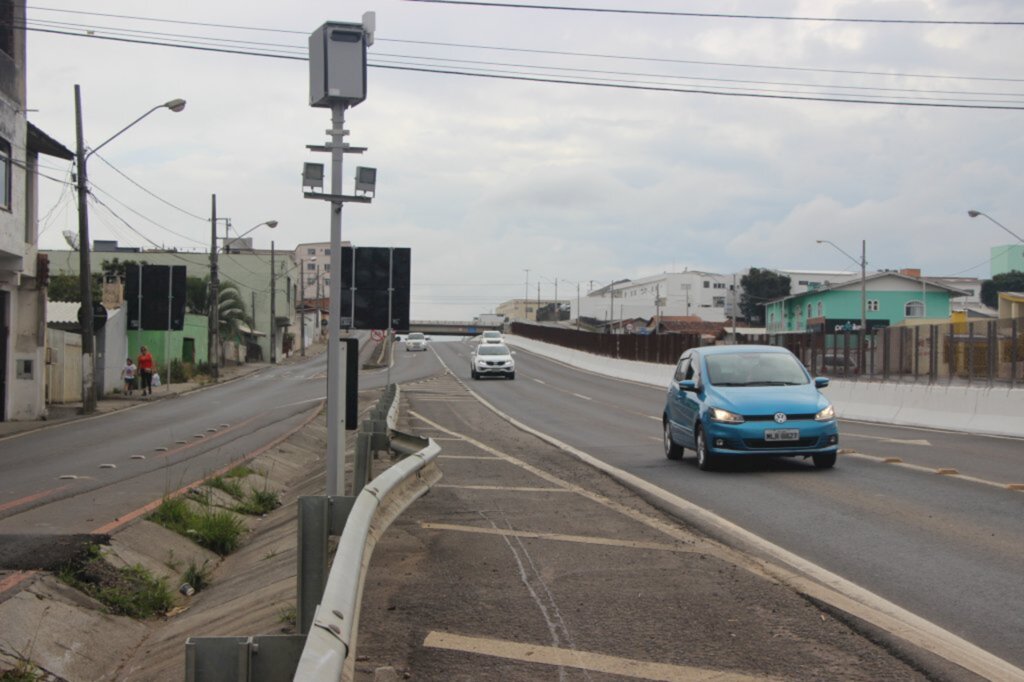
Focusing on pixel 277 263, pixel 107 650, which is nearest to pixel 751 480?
pixel 107 650

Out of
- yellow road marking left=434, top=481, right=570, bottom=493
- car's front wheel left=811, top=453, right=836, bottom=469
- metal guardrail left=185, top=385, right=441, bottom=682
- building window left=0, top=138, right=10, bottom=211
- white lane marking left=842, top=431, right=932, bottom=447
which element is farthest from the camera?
building window left=0, top=138, right=10, bottom=211

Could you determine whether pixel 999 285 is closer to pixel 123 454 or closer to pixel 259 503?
pixel 123 454

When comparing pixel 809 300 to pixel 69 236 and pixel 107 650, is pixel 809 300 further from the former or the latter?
pixel 107 650

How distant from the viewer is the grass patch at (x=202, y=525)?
9.75m

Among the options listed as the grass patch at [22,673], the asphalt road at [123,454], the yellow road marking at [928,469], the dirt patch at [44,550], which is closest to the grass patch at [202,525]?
the asphalt road at [123,454]

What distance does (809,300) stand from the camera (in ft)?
295

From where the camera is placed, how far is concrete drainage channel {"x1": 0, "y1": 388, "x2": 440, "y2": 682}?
3.36 m

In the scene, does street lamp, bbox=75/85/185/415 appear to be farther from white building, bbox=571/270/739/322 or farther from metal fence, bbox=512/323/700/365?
white building, bbox=571/270/739/322

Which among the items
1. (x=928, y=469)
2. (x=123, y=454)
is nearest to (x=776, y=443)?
(x=928, y=469)

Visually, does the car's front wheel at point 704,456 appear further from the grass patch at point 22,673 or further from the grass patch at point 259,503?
the grass patch at point 22,673

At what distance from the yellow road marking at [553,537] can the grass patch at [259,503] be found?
3.39 meters

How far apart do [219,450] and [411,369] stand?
44024mm

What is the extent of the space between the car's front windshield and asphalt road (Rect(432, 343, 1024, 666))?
1.15 meters

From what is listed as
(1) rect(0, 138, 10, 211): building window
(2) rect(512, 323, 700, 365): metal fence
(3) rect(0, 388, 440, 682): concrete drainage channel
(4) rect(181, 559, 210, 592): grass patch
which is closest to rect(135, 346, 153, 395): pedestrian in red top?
(1) rect(0, 138, 10, 211): building window
